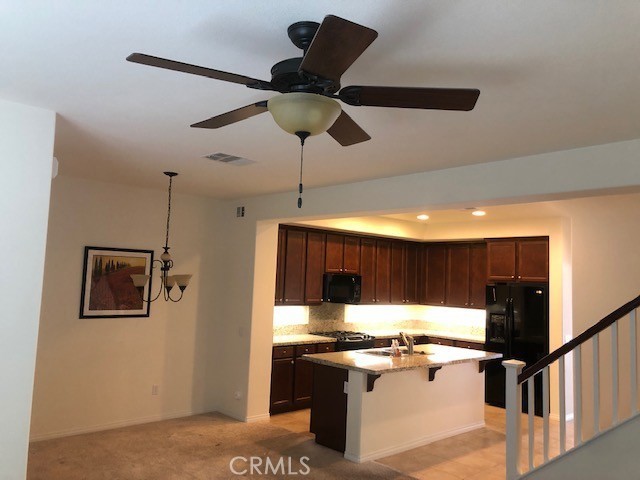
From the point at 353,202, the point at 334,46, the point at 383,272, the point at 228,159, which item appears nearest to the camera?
the point at 334,46

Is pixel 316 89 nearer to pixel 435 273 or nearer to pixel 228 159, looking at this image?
pixel 228 159

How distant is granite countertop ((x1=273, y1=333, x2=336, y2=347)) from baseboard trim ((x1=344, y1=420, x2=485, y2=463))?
6.08 ft

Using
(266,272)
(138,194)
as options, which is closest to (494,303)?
(266,272)

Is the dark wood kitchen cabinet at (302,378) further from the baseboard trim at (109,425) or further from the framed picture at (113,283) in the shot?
the framed picture at (113,283)

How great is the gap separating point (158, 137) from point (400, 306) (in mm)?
5972

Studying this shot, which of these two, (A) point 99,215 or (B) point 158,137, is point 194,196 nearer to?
(A) point 99,215

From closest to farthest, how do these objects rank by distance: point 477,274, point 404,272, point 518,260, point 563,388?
point 563,388
point 518,260
point 477,274
point 404,272

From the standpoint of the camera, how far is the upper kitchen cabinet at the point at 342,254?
24.0 feet

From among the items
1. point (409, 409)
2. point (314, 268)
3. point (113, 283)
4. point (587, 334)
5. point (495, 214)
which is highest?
point (495, 214)

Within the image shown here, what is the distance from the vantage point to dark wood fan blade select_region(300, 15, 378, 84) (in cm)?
147

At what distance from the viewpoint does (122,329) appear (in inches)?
221

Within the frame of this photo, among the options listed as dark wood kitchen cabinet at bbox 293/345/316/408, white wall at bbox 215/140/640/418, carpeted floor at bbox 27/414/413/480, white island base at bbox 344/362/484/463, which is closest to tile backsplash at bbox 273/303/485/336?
dark wood kitchen cabinet at bbox 293/345/316/408

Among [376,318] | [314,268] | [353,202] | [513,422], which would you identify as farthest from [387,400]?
[376,318]

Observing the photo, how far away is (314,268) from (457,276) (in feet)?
8.07
